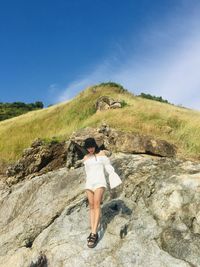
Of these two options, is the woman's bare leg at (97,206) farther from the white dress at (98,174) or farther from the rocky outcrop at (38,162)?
the rocky outcrop at (38,162)

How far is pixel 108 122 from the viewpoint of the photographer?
29.4 meters

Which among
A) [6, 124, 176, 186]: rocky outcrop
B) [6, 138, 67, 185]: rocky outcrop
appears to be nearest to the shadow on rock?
[6, 124, 176, 186]: rocky outcrop

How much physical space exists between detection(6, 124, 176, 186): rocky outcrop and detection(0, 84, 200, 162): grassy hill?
1.28 m

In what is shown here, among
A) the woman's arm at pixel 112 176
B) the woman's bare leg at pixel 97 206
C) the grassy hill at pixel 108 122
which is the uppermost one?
the grassy hill at pixel 108 122

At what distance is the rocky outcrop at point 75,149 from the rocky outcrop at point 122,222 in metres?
2.91

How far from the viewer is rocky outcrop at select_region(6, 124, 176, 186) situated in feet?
82.3

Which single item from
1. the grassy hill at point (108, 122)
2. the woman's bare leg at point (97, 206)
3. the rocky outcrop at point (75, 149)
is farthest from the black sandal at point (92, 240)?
the grassy hill at point (108, 122)

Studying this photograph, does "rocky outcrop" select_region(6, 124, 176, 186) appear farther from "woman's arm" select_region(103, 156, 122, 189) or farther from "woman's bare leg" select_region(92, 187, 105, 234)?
"woman's bare leg" select_region(92, 187, 105, 234)

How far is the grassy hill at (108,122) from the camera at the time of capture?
1072 inches

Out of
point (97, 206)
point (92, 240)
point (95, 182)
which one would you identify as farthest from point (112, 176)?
point (92, 240)

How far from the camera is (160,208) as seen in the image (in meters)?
16.8

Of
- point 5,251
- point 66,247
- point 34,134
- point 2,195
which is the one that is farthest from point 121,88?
point 66,247

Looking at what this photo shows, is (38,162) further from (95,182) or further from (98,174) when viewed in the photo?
(95,182)

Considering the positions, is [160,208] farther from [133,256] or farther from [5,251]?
[5,251]
